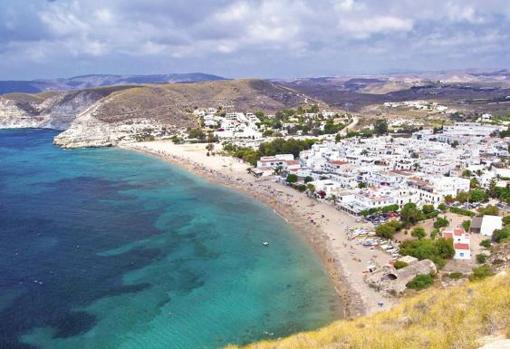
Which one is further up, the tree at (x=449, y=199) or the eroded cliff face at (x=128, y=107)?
the eroded cliff face at (x=128, y=107)

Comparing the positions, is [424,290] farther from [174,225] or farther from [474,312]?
[174,225]

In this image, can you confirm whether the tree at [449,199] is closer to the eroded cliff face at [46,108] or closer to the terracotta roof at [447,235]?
the terracotta roof at [447,235]

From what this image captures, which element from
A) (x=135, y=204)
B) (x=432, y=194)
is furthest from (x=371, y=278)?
(x=135, y=204)

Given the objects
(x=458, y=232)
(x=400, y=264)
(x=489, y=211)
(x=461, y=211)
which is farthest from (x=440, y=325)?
(x=461, y=211)

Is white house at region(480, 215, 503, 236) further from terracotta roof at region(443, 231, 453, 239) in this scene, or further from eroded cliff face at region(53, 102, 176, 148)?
eroded cliff face at region(53, 102, 176, 148)

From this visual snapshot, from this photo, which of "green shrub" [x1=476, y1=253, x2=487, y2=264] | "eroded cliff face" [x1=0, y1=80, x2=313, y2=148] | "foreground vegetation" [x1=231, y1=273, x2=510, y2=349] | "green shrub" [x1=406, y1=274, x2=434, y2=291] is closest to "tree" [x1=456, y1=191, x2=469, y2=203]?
"green shrub" [x1=476, y1=253, x2=487, y2=264]

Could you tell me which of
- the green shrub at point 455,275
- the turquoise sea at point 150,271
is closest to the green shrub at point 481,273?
the green shrub at point 455,275
